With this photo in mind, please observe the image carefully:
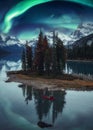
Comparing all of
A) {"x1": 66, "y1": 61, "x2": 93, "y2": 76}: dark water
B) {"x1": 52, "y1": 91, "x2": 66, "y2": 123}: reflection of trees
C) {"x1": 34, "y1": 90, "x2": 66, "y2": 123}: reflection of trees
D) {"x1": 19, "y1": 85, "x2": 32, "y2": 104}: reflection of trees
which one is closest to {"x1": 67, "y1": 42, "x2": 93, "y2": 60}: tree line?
{"x1": 66, "y1": 61, "x2": 93, "y2": 76}: dark water

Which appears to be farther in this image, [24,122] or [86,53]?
[86,53]

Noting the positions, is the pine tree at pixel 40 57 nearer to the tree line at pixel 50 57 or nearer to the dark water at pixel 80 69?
the tree line at pixel 50 57

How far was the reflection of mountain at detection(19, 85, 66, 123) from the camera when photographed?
3356cm

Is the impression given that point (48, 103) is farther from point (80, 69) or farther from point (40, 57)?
point (80, 69)

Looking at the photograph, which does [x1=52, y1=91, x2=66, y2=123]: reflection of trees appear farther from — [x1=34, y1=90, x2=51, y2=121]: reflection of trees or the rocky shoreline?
the rocky shoreline

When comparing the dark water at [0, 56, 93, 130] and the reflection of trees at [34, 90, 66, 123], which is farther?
the reflection of trees at [34, 90, 66, 123]

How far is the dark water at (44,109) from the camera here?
28562 mm

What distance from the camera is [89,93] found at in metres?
46.4

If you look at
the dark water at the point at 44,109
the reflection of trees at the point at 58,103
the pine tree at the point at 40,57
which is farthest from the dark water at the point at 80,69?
the dark water at the point at 44,109

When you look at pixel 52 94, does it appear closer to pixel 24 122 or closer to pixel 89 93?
pixel 89 93

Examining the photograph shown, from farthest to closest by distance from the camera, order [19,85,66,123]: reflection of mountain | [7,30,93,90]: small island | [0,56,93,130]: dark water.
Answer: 1. [7,30,93,90]: small island
2. [19,85,66,123]: reflection of mountain
3. [0,56,93,130]: dark water

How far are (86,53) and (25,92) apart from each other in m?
94.6

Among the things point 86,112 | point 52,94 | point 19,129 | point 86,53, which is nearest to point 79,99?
point 52,94

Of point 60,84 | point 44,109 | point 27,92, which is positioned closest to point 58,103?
point 44,109
